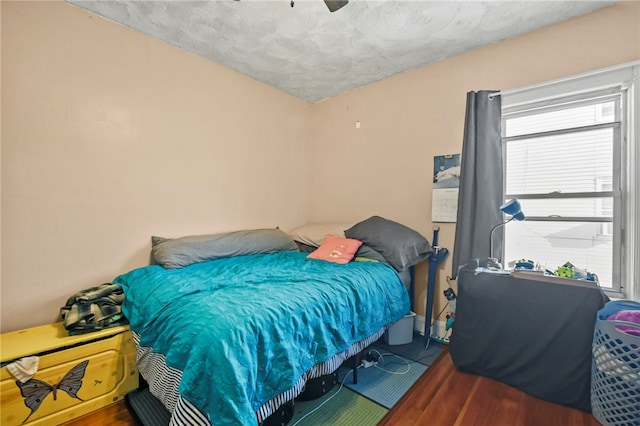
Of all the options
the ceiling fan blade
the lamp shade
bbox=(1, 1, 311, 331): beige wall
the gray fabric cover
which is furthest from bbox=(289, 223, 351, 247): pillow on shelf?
the ceiling fan blade

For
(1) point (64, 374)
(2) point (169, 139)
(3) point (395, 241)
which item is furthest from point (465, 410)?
(2) point (169, 139)

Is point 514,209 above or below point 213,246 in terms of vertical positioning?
above

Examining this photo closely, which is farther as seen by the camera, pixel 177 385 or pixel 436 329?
pixel 436 329

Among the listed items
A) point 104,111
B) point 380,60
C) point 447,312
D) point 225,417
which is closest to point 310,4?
point 380,60

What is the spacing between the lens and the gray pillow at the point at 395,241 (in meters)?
2.38

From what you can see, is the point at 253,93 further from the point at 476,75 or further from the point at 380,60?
the point at 476,75

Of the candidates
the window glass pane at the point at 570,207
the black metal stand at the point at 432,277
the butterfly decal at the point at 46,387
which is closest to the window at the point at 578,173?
the window glass pane at the point at 570,207

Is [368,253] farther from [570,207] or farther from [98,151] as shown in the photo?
[98,151]

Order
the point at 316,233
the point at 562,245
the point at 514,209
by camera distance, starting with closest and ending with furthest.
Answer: the point at 514,209
the point at 562,245
the point at 316,233

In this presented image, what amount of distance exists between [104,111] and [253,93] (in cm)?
146

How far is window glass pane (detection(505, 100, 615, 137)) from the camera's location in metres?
1.97

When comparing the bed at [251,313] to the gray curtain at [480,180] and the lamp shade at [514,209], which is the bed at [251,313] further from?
the lamp shade at [514,209]

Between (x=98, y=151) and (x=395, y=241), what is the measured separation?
97.9 inches

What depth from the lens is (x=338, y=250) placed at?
2.55m
